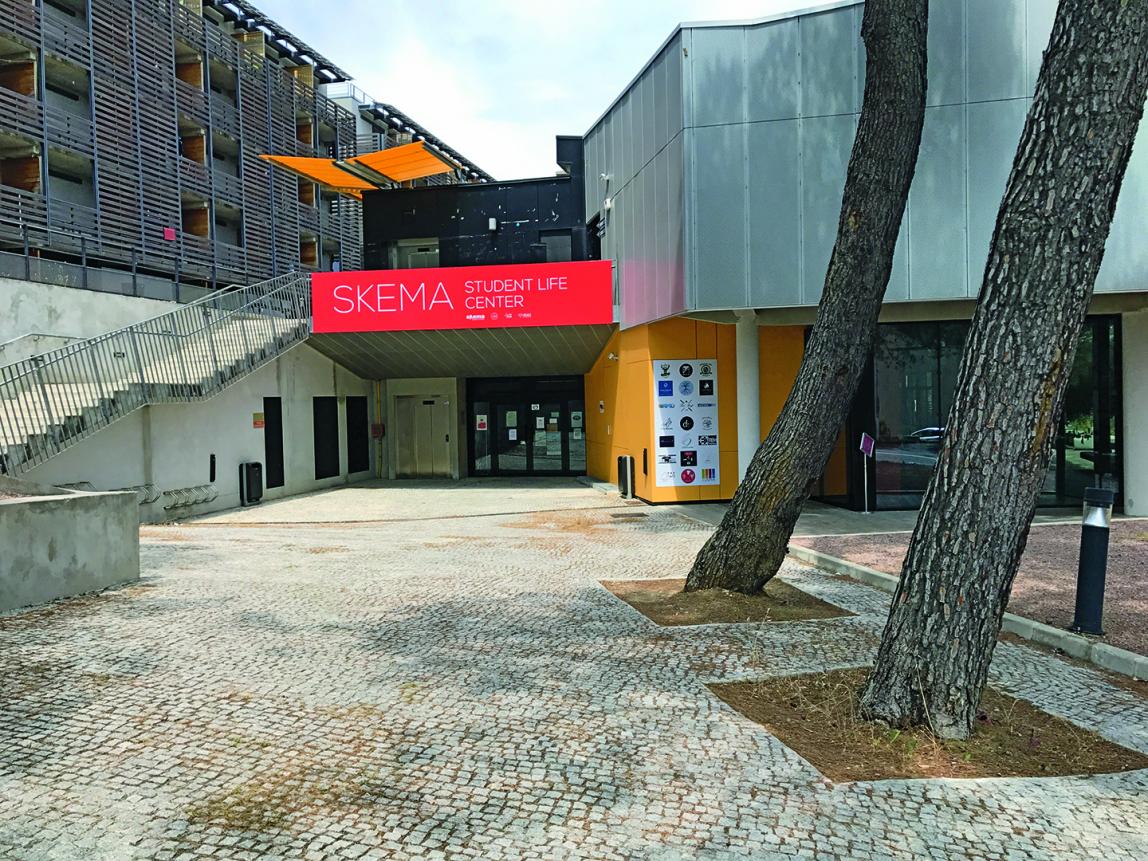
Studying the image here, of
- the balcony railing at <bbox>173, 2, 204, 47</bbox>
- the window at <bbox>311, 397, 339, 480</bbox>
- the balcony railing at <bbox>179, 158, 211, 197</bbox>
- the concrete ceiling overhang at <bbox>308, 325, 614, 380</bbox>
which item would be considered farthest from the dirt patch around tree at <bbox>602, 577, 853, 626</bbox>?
the balcony railing at <bbox>173, 2, 204, 47</bbox>

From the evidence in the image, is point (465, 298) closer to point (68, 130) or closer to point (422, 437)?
point (422, 437)

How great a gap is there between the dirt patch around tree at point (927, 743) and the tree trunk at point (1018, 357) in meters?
0.17

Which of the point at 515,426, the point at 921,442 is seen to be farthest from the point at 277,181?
the point at 921,442

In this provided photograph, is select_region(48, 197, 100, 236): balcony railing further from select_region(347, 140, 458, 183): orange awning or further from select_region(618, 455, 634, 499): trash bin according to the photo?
select_region(618, 455, 634, 499): trash bin

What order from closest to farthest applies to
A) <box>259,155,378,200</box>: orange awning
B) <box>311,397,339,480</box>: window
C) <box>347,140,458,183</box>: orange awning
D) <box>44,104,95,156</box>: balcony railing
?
1. <box>311,397,339,480</box>: window
2. <box>347,140,458,183</box>: orange awning
3. <box>259,155,378,200</box>: orange awning
4. <box>44,104,95,156</box>: balcony railing

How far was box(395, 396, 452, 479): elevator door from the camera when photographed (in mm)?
24844

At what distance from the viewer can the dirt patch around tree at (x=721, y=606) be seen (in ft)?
24.8

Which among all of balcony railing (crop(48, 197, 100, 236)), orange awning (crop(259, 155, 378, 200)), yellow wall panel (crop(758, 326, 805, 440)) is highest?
orange awning (crop(259, 155, 378, 200))

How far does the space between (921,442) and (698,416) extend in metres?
3.91

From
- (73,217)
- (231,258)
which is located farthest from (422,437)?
(231,258)

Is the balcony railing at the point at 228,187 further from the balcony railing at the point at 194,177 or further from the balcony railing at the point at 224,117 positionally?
the balcony railing at the point at 224,117

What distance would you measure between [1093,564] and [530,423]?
1883cm

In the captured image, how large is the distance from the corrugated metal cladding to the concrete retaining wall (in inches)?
334

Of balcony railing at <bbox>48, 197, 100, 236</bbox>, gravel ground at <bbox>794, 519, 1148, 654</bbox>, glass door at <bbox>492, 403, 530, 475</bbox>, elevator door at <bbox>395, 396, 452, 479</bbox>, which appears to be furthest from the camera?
balcony railing at <bbox>48, 197, 100, 236</bbox>
